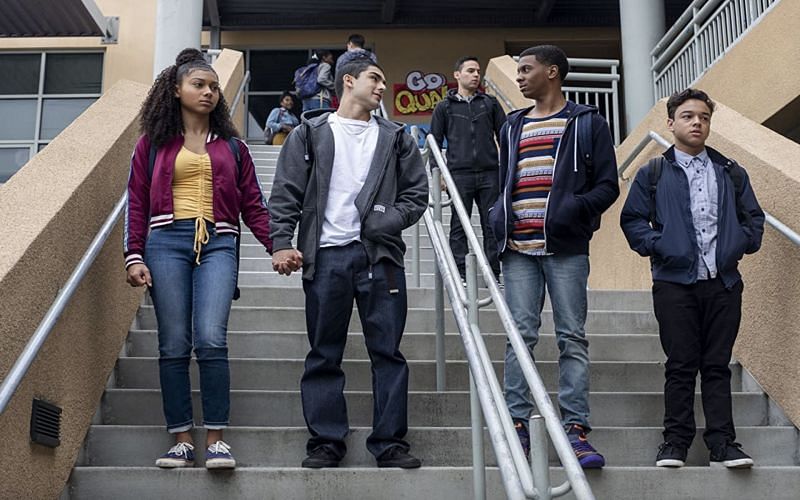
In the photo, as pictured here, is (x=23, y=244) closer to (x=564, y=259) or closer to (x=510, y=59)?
(x=564, y=259)

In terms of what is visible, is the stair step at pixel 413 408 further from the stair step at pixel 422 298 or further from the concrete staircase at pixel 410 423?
the stair step at pixel 422 298

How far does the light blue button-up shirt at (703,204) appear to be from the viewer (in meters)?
4.64

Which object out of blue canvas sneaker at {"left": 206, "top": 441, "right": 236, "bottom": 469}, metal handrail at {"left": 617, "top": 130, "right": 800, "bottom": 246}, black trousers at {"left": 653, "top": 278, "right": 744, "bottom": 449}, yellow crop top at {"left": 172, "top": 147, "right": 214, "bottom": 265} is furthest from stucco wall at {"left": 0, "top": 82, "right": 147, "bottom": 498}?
metal handrail at {"left": 617, "top": 130, "right": 800, "bottom": 246}

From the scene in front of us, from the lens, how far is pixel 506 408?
3.43 meters

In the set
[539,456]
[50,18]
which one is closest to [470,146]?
[539,456]

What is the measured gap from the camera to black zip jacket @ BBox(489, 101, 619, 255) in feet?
15.1

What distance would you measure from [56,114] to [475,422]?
45.0 ft

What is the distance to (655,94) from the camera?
43.0 feet

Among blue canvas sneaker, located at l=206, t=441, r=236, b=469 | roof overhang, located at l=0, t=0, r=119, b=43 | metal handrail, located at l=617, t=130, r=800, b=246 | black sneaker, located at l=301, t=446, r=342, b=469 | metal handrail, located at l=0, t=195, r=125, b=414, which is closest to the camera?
metal handrail, located at l=0, t=195, r=125, b=414

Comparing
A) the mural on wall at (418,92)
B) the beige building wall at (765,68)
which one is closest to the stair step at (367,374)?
the beige building wall at (765,68)

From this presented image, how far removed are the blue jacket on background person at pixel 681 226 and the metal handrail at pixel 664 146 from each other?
0.20 metres

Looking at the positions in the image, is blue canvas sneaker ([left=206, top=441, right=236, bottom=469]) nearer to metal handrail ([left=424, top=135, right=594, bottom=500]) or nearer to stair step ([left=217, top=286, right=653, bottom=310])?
metal handrail ([left=424, top=135, right=594, bottom=500])

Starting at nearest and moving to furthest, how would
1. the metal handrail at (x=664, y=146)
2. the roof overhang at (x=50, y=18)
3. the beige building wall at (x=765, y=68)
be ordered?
the metal handrail at (x=664, y=146), the beige building wall at (x=765, y=68), the roof overhang at (x=50, y=18)

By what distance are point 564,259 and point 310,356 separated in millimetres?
1116
